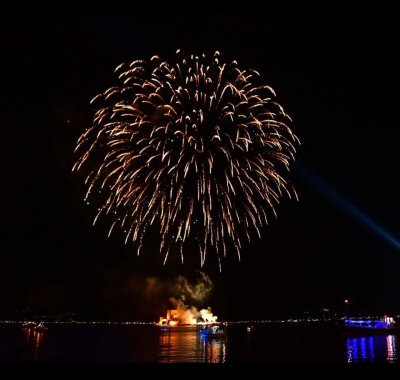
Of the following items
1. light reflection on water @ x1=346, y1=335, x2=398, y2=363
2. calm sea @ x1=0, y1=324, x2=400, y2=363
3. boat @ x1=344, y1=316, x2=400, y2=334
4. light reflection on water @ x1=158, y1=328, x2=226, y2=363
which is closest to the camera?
light reflection on water @ x1=346, y1=335, x2=398, y2=363

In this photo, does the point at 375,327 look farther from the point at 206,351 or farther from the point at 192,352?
the point at 192,352

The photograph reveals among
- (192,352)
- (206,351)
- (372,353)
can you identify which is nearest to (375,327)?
(372,353)

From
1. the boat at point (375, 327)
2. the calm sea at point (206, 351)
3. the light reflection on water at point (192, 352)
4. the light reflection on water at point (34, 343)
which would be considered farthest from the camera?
the boat at point (375, 327)

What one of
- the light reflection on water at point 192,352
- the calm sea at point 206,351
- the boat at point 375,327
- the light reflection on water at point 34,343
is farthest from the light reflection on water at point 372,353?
the light reflection on water at point 34,343

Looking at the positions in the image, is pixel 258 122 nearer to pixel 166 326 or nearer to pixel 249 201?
pixel 249 201

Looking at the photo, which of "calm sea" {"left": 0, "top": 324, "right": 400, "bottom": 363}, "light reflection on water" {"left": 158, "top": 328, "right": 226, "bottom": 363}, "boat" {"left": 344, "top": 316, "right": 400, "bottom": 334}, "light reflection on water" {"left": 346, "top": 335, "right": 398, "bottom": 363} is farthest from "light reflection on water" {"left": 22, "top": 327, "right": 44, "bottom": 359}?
"boat" {"left": 344, "top": 316, "right": 400, "bottom": 334}

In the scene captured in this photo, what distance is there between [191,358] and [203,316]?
4120 inches

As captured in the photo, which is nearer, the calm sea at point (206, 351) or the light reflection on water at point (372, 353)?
the light reflection on water at point (372, 353)

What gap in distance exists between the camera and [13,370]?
15.5 m

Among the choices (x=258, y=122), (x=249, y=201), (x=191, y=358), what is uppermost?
(x=258, y=122)

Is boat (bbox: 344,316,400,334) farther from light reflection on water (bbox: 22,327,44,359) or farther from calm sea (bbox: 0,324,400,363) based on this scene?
light reflection on water (bbox: 22,327,44,359)

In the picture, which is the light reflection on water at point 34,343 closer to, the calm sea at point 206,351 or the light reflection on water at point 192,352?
the calm sea at point 206,351

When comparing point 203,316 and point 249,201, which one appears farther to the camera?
point 203,316

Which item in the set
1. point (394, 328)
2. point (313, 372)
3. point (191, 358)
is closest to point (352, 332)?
point (394, 328)
